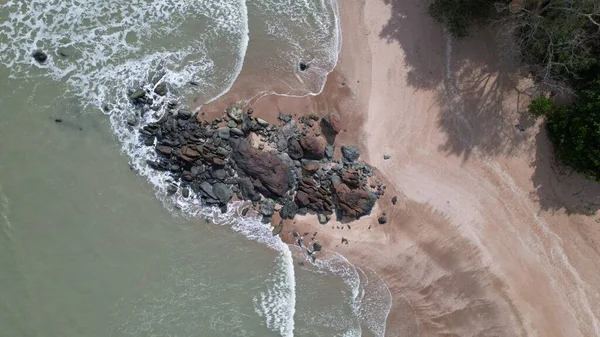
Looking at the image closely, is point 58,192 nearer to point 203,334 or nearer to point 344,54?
point 203,334

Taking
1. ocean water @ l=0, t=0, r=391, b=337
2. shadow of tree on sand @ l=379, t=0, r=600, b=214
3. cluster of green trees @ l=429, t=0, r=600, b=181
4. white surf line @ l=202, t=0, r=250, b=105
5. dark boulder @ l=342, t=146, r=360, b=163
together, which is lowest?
ocean water @ l=0, t=0, r=391, b=337

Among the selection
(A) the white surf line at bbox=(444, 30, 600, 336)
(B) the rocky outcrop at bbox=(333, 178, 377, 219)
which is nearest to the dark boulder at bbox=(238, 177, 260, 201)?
(B) the rocky outcrop at bbox=(333, 178, 377, 219)

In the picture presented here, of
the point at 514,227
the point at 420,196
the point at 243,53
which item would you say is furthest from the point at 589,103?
the point at 243,53

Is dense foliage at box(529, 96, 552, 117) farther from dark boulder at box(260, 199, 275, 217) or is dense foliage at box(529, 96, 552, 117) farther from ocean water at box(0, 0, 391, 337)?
dark boulder at box(260, 199, 275, 217)

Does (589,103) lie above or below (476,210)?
above

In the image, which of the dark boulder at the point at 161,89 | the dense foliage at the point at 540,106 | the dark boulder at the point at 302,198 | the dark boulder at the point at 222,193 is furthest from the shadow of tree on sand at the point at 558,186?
the dark boulder at the point at 161,89

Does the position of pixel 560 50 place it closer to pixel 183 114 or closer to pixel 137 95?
pixel 183 114
